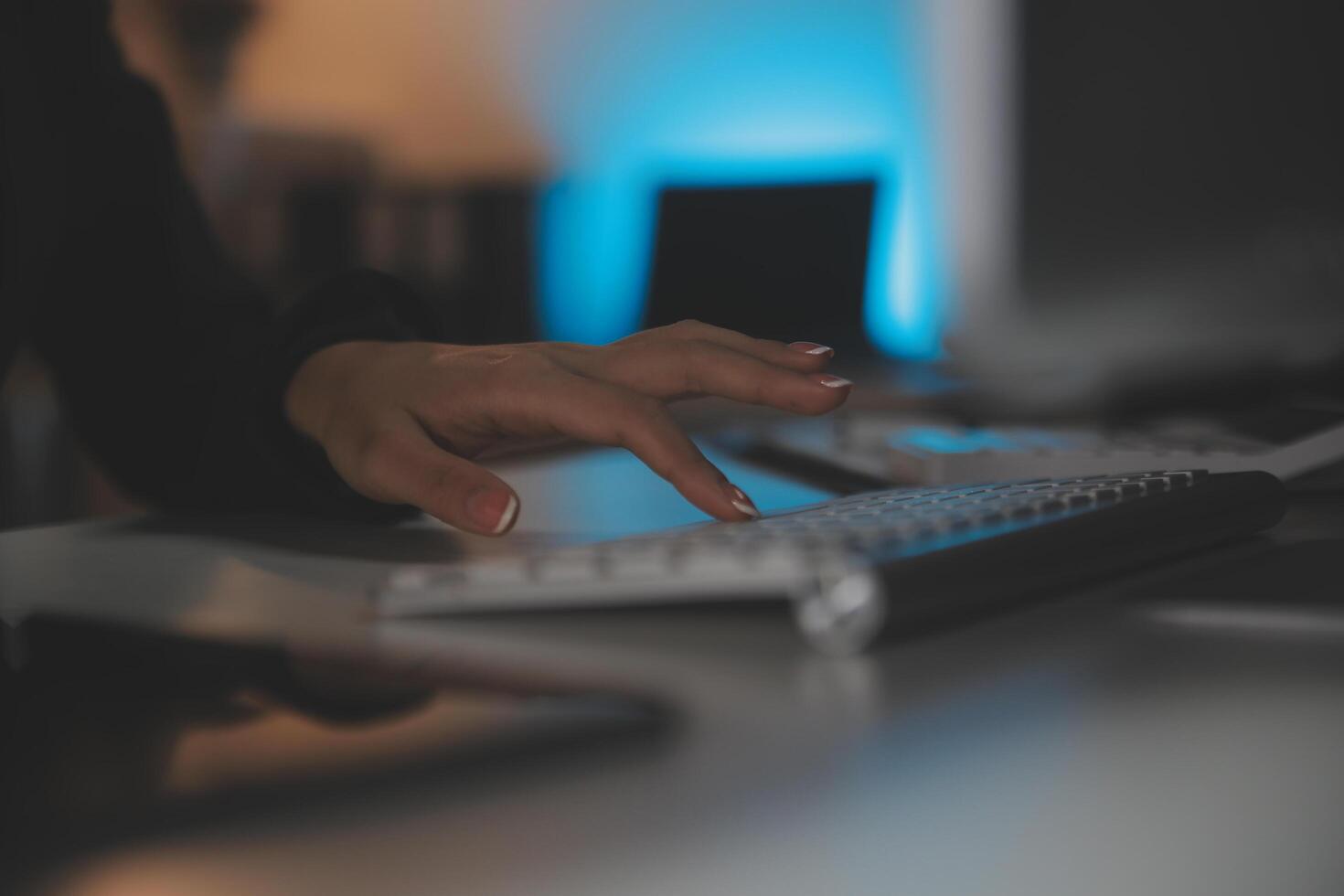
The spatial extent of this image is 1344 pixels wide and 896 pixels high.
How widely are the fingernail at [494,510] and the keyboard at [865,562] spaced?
0.07 metres

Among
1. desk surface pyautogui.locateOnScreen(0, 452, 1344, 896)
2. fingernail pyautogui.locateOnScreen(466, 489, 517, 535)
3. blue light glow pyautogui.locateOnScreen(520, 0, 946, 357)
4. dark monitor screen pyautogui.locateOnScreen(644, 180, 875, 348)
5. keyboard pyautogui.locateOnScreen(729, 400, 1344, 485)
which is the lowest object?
desk surface pyautogui.locateOnScreen(0, 452, 1344, 896)

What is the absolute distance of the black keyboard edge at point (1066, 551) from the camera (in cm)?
27

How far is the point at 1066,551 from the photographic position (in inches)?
12.9

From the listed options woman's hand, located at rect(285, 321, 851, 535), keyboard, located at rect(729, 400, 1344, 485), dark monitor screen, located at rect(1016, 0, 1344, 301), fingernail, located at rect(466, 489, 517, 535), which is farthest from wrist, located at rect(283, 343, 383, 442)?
dark monitor screen, located at rect(1016, 0, 1344, 301)

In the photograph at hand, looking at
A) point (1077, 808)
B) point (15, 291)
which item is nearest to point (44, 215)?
point (15, 291)

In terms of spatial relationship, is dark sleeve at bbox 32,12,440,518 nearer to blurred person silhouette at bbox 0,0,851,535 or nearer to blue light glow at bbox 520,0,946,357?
blurred person silhouette at bbox 0,0,851,535

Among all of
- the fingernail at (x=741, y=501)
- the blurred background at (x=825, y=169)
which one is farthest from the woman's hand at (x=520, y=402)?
the blurred background at (x=825, y=169)

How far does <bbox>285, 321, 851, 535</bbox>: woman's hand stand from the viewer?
437 millimetres

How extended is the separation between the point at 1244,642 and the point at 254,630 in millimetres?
256

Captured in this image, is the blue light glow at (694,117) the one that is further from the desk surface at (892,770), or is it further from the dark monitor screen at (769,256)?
the desk surface at (892,770)

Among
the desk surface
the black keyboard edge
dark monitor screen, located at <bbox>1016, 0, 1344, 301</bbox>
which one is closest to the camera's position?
the desk surface

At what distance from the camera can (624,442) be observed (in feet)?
1.49

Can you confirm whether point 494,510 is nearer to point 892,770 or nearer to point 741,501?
point 741,501

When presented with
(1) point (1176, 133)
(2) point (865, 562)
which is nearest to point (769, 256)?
(1) point (1176, 133)
